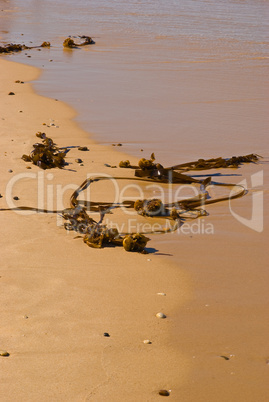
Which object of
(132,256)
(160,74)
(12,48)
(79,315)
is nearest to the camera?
(79,315)

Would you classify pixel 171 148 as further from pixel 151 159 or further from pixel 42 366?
pixel 42 366

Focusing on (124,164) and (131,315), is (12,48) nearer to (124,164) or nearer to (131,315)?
(124,164)

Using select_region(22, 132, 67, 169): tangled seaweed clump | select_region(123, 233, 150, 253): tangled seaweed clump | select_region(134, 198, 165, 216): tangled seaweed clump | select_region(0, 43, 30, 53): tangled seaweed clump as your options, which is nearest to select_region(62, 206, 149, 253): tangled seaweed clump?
select_region(123, 233, 150, 253): tangled seaweed clump

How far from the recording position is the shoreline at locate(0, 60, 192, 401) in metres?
3.15

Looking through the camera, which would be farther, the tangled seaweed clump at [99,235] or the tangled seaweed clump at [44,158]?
the tangled seaweed clump at [44,158]

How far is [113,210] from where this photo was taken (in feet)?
17.7

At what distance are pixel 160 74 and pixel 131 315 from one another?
8107 millimetres

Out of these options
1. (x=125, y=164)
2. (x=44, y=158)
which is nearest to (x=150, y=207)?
(x=125, y=164)

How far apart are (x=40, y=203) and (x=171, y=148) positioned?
2.21m

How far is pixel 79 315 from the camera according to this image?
3732 mm

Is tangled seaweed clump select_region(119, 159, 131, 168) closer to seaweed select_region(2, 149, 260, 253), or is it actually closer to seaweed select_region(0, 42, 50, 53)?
seaweed select_region(2, 149, 260, 253)

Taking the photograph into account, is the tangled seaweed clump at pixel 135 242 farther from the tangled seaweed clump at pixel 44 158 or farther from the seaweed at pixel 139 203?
the tangled seaweed clump at pixel 44 158

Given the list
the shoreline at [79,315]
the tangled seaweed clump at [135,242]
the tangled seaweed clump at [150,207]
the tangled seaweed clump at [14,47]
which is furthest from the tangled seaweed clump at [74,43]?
the tangled seaweed clump at [135,242]

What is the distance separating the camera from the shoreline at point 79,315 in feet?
10.3
